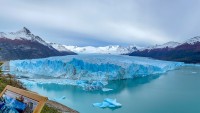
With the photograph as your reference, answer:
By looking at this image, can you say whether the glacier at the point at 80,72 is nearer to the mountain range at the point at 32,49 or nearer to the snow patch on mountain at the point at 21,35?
the mountain range at the point at 32,49

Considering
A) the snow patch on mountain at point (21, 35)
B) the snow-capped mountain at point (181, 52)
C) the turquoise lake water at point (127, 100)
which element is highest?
the snow patch on mountain at point (21, 35)

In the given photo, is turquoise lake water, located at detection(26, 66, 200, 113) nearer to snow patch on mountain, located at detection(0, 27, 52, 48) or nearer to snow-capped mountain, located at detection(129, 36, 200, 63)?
snow-capped mountain, located at detection(129, 36, 200, 63)

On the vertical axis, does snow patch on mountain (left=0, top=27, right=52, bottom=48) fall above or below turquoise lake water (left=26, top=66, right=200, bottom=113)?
above

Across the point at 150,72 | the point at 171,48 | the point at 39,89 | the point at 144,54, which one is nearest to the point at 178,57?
the point at 171,48

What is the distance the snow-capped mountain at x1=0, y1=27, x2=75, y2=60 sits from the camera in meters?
82.1

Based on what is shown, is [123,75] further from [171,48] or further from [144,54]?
[144,54]

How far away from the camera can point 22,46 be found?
91.2 m

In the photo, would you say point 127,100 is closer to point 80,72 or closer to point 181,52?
point 80,72

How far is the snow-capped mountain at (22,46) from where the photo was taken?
82137mm

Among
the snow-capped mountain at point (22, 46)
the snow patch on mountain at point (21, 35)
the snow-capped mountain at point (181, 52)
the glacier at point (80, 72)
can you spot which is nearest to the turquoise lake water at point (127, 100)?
the glacier at point (80, 72)

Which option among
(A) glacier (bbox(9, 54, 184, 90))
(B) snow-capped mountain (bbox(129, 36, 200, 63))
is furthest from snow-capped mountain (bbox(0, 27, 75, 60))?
(B) snow-capped mountain (bbox(129, 36, 200, 63))

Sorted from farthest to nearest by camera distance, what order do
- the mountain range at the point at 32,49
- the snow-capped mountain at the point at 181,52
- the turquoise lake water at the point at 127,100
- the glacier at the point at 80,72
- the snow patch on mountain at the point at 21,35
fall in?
the snow patch on mountain at the point at 21,35 < the snow-capped mountain at the point at 181,52 < the mountain range at the point at 32,49 < the glacier at the point at 80,72 < the turquoise lake water at the point at 127,100

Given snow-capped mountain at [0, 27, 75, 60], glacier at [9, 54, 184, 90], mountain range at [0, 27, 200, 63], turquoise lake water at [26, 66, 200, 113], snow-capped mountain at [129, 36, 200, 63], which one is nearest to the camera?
turquoise lake water at [26, 66, 200, 113]

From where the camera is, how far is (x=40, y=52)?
98500 millimetres
